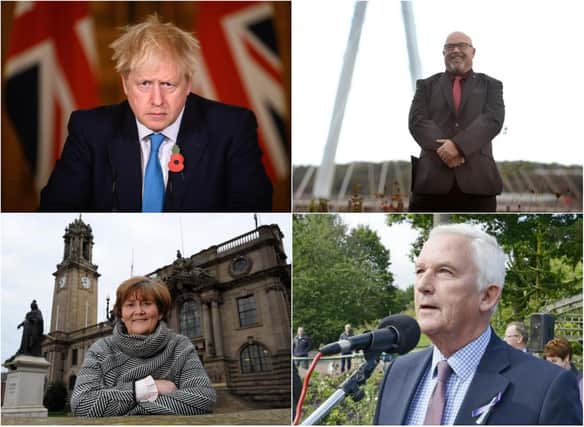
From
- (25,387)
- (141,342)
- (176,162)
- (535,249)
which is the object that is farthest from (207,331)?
(535,249)

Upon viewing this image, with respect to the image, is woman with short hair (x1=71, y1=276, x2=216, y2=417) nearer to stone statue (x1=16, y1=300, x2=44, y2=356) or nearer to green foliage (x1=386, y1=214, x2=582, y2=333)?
stone statue (x1=16, y1=300, x2=44, y2=356)

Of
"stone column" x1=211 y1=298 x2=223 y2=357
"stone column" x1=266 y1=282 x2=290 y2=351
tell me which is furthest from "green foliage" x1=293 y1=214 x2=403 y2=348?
"stone column" x1=211 y1=298 x2=223 y2=357

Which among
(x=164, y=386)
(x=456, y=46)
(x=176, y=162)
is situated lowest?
(x=164, y=386)

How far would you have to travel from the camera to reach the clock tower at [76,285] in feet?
15.7

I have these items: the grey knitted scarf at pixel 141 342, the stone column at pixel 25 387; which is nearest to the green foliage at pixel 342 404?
the grey knitted scarf at pixel 141 342

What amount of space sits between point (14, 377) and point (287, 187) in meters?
2.28

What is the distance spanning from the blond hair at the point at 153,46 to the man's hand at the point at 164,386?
6.79 feet

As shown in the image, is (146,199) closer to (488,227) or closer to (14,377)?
(14,377)

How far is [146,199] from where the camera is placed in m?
A: 4.79

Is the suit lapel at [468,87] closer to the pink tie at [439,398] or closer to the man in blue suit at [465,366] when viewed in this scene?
the man in blue suit at [465,366]

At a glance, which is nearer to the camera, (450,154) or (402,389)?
(402,389)

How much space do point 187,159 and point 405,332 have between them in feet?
6.09

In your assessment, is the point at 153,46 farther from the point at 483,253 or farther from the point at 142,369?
the point at 483,253

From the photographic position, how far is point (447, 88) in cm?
483
